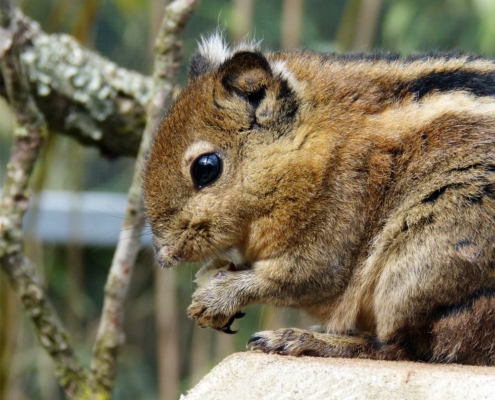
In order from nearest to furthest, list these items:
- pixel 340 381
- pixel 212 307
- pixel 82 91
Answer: pixel 340 381, pixel 212 307, pixel 82 91

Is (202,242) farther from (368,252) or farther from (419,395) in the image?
(419,395)

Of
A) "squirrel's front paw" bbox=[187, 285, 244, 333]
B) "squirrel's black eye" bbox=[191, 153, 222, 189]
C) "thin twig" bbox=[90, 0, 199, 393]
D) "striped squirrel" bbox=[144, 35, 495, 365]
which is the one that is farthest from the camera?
"thin twig" bbox=[90, 0, 199, 393]

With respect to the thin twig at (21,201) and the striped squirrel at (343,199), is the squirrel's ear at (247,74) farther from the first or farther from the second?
the thin twig at (21,201)

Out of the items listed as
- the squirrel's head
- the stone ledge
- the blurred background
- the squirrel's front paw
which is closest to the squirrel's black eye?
the squirrel's head

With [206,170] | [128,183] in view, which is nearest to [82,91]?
[206,170]

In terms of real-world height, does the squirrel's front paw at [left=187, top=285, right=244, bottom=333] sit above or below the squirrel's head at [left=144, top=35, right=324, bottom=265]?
below

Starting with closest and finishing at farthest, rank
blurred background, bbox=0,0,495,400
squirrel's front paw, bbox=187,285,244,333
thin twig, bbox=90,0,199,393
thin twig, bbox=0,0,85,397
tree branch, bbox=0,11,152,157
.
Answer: squirrel's front paw, bbox=187,285,244,333 → thin twig, bbox=0,0,85,397 → thin twig, bbox=90,0,199,393 → tree branch, bbox=0,11,152,157 → blurred background, bbox=0,0,495,400

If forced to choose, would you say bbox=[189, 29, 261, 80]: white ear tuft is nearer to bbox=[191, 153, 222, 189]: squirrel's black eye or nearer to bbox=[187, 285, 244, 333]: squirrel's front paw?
bbox=[191, 153, 222, 189]: squirrel's black eye

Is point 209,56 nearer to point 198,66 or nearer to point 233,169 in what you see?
point 198,66

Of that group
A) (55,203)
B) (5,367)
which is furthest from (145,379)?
(5,367)
